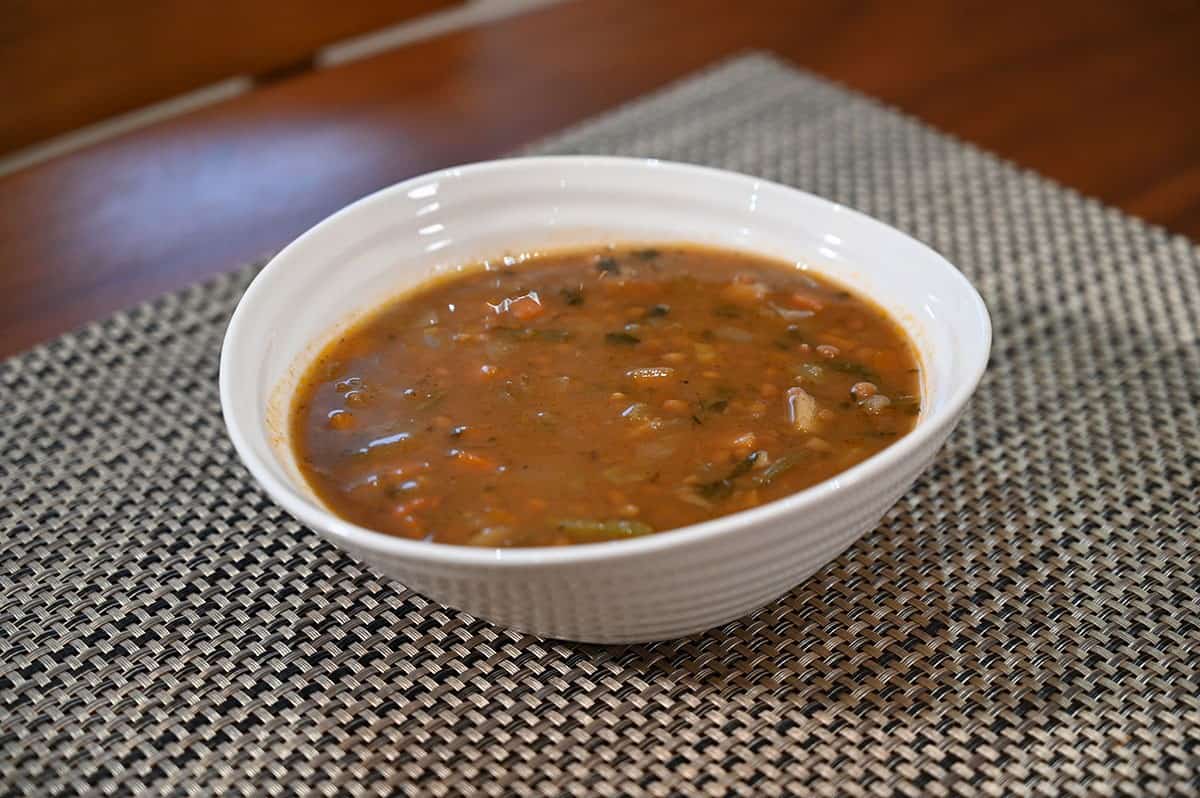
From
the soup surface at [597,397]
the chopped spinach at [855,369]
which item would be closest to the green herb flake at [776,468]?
the soup surface at [597,397]

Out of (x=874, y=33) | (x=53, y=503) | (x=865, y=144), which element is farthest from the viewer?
(x=874, y=33)

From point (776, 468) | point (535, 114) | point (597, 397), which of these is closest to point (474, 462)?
point (597, 397)

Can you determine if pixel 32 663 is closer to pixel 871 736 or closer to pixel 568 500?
pixel 568 500

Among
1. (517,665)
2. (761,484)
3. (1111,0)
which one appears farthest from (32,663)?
(1111,0)

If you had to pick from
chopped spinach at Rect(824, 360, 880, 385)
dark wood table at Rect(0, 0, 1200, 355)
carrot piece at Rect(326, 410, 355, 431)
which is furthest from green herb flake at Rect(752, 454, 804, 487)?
dark wood table at Rect(0, 0, 1200, 355)

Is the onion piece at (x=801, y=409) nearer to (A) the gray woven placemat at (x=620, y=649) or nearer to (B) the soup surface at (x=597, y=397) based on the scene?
(B) the soup surface at (x=597, y=397)

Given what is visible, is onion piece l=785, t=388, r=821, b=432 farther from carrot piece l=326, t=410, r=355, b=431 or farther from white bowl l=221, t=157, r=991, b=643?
carrot piece l=326, t=410, r=355, b=431
